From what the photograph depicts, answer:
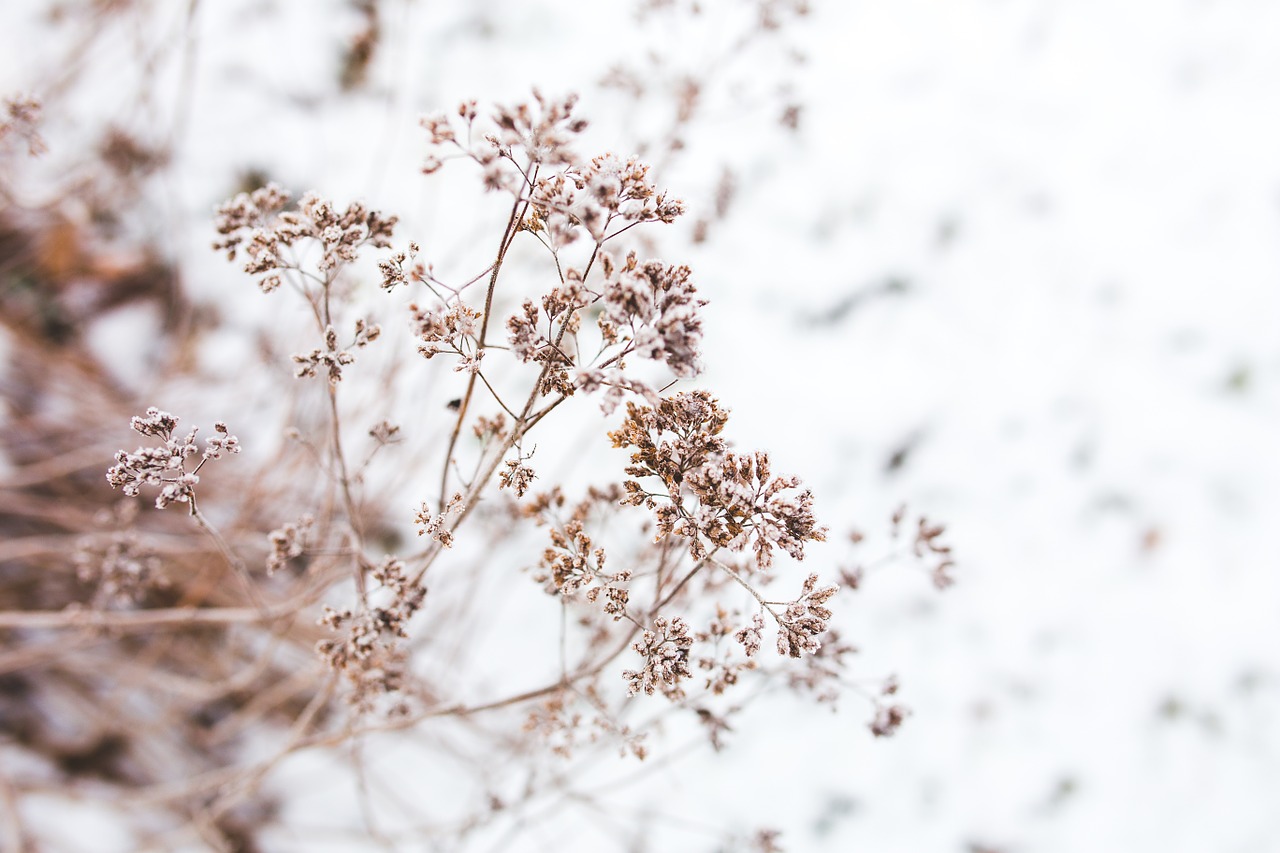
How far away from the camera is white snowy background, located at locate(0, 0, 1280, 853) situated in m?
2.24

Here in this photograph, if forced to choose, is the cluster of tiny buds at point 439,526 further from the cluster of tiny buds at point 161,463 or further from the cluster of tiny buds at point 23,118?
the cluster of tiny buds at point 23,118

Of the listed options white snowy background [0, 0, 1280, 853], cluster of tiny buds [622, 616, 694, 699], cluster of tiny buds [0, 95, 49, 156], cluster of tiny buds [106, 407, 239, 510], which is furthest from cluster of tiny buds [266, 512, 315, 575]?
white snowy background [0, 0, 1280, 853]

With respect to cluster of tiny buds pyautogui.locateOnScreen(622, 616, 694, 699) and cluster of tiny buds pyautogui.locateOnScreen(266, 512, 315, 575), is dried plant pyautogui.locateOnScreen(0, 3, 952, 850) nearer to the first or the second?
cluster of tiny buds pyautogui.locateOnScreen(266, 512, 315, 575)

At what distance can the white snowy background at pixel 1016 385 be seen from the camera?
2.24 m

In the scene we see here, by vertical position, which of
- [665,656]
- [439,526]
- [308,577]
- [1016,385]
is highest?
[1016,385]

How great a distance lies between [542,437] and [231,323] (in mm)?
1080

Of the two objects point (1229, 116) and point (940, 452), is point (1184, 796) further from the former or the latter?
point (1229, 116)

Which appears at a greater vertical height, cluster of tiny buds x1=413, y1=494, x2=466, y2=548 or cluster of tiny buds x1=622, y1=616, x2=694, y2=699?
cluster of tiny buds x1=413, y1=494, x2=466, y2=548

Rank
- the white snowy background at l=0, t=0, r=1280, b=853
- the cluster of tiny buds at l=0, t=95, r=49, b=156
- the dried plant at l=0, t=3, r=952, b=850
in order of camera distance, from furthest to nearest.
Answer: the white snowy background at l=0, t=0, r=1280, b=853 < the dried plant at l=0, t=3, r=952, b=850 < the cluster of tiny buds at l=0, t=95, r=49, b=156

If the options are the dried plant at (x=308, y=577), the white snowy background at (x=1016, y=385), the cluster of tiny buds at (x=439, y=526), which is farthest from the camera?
the white snowy background at (x=1016, y=385)

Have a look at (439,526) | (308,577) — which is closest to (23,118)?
(308,577)

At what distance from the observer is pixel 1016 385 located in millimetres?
2311

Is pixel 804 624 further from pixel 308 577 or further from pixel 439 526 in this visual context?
pixel 308 577

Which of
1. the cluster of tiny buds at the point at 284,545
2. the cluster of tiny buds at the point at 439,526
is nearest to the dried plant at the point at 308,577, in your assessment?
the cluster of tiny buds at the point at 284,545
